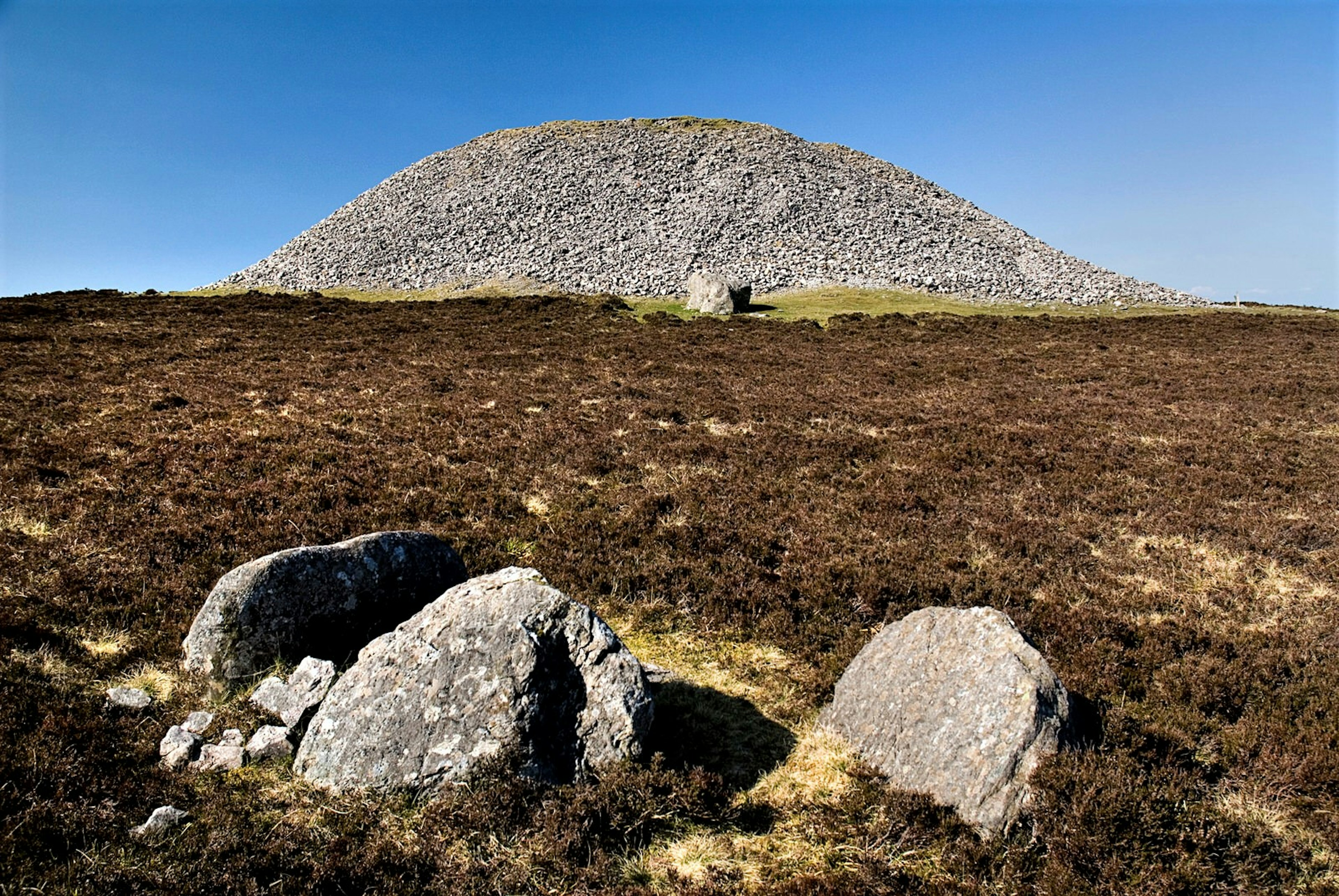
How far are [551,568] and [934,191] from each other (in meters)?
82.0

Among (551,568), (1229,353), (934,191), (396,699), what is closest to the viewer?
(396,699)

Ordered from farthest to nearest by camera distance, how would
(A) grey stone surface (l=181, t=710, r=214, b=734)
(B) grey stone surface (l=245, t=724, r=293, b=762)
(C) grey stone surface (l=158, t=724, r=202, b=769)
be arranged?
(A) grey stone surface (l=181, t=710, r=214, b=734)
(B) grey stone surface (l=245, t=724, r=293, b=762)
(C) grey stone surface (l=158, t=724, r=202, b=769)

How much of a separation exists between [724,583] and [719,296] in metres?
36.4

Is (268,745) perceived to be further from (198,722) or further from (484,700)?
(484,700)

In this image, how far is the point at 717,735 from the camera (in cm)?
718

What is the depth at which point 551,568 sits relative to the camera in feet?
35.1

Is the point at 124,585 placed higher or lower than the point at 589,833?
higher

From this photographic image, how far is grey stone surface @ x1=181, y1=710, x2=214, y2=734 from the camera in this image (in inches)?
261

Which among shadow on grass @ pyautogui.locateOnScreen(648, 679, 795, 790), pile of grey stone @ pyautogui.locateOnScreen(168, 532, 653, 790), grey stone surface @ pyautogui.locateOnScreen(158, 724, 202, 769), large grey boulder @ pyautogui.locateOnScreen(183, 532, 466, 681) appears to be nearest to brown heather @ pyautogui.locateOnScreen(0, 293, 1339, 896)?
shadow on grass @ pyautogui.locateOnScreen(648, 679, 795, 790)

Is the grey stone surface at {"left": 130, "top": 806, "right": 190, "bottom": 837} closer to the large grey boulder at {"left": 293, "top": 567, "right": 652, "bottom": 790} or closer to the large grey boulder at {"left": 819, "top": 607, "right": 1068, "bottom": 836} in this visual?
the large grey boulder at {"left": 293, "top": 567, "right": 652, "bottom": 790}

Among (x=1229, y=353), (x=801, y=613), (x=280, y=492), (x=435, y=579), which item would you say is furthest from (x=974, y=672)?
(x=1229, y=353)

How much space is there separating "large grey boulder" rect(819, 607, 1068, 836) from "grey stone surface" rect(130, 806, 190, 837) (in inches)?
221

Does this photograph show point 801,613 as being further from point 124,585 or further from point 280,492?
point 280,492

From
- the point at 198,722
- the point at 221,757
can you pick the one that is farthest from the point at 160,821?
the point at 198,722
